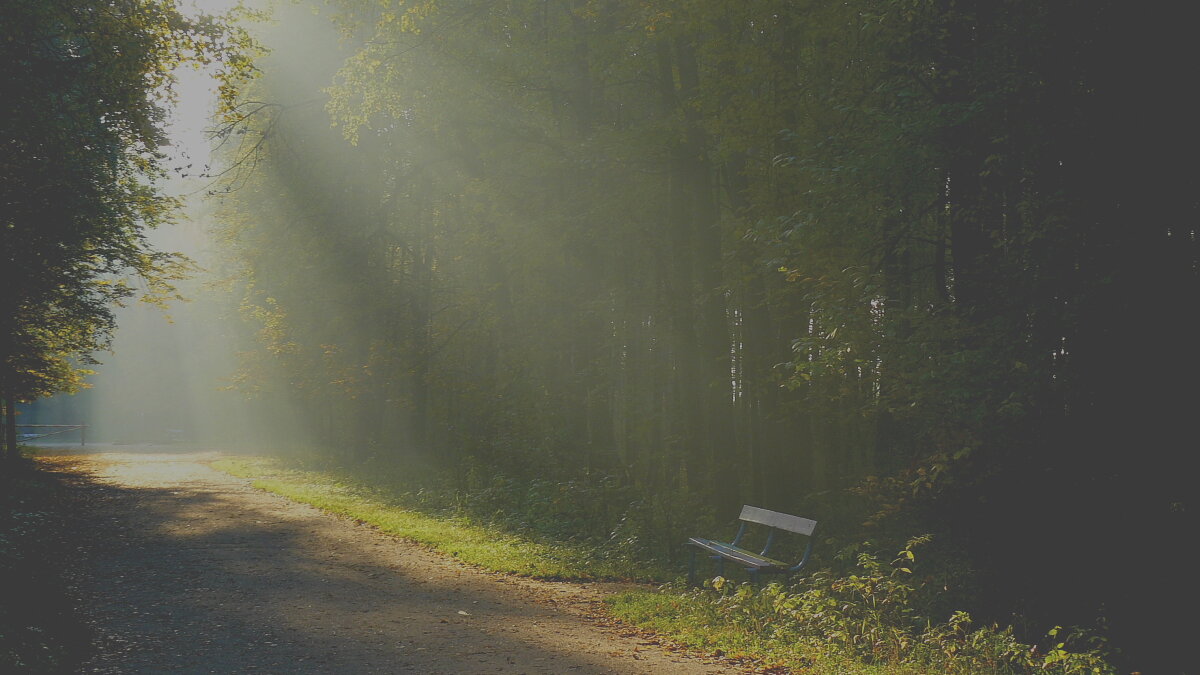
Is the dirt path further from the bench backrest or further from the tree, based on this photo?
the tree

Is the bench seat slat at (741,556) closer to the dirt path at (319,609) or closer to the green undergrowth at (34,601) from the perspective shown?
the dirt path at (319,609)

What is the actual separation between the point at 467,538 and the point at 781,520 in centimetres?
584

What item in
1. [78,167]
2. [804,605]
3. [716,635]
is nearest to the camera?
[716,635]

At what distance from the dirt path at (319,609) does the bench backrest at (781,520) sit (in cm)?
196

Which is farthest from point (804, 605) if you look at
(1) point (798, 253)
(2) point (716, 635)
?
(1) point (798, 253)

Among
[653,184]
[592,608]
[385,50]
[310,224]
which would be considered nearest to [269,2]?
[385,50]

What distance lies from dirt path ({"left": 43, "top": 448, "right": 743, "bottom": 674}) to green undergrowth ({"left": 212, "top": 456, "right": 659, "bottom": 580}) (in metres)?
0.41

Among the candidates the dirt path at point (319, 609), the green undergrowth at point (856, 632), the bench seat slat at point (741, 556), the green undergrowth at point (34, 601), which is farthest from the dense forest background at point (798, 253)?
the green undergrowth at point (34, 601)

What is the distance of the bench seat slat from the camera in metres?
9.26

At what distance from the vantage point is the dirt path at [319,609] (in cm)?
724

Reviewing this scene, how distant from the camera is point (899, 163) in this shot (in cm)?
970

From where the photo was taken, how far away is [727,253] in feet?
56.6

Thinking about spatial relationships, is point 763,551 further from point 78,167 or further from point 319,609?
point 78,167

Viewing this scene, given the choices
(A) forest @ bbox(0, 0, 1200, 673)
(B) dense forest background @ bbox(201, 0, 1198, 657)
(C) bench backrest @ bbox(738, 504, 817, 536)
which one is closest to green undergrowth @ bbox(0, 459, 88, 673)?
(A) forest @ bbox(0, 0, 1200, 673)
